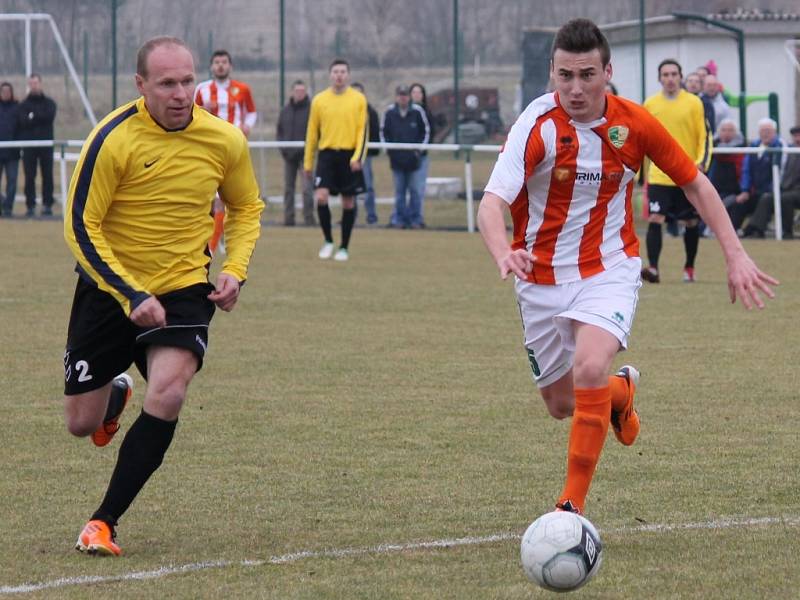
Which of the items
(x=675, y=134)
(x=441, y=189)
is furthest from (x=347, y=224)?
(x=441, y=189)

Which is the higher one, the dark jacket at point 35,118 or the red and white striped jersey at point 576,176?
the dark jacket at point 35,118

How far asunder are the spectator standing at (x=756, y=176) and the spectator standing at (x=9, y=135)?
9.92 m

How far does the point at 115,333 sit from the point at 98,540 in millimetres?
732

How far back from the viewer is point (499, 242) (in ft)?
16.0

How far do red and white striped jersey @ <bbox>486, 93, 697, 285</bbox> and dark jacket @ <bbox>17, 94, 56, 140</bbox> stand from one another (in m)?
17.2

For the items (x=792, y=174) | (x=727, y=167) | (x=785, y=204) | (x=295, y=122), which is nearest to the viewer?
(x=792, y=174)

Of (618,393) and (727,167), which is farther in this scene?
(727,167)

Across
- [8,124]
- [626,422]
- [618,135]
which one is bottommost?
[626,422]

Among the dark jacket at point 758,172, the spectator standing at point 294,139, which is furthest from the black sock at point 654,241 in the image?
the spectator standing at point 294,139

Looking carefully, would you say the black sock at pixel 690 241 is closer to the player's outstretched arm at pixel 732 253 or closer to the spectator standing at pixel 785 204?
the spectator standing at pixel 785 204

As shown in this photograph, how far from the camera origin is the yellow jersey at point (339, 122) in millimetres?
15742

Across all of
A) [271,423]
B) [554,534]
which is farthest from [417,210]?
[554,534]

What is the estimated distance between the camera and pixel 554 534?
4.36 metres

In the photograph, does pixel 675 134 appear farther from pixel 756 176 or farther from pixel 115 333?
pixel 115 333
